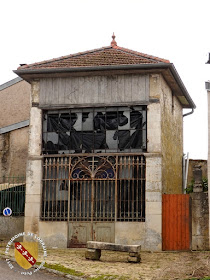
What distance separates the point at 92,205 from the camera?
52.7ft

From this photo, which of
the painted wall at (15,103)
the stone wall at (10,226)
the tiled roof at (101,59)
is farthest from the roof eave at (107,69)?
the painted wall at (15,103)

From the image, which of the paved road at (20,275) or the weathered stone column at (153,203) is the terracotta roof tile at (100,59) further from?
the paved road at (20,275)

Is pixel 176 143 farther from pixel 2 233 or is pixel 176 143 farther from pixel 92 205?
pixel 2 233

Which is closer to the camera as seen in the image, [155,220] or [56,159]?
[155,220]

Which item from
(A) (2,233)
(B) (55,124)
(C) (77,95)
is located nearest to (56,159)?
(B) (55,124)

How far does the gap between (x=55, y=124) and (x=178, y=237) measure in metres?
5.63

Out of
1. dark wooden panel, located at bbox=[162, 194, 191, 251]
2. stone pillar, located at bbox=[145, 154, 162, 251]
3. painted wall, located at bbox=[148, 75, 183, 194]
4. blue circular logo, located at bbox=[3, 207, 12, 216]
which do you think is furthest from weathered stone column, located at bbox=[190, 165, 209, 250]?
blue circular logo, located at bbox=[3, 207, 12, 216]

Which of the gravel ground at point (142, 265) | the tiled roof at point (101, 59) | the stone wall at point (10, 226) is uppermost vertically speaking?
the tiled roof at point (101, 59)

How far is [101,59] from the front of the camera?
16828mm

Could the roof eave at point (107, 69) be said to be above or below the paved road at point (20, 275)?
above

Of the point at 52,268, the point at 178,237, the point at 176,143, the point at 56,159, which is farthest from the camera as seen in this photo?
the point at 176,143

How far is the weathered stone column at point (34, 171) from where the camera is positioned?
16531 mm

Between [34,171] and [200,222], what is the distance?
19.0 ft

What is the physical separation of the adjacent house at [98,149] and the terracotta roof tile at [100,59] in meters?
0.04
